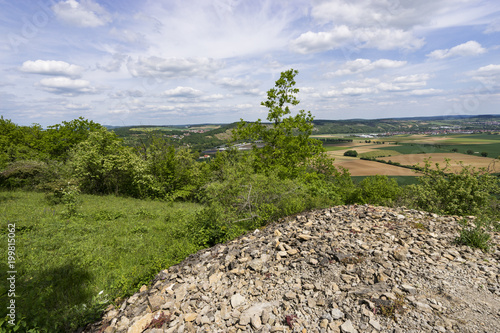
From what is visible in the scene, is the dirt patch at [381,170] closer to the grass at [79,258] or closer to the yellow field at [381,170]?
the yellow field at [381,170]

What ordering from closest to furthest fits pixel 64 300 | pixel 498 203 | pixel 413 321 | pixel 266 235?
pixel 413 321 → pixel 64 300 → pixel 266 235 → pixel 498 203

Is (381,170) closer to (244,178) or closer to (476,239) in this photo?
(244,178)

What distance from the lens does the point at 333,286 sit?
175 inches

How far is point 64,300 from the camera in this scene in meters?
5.25

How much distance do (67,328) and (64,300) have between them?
96 cm

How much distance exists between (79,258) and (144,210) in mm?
6566

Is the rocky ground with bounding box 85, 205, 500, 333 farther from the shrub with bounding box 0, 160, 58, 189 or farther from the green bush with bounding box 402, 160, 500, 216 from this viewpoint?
the shrub with bounding box 0, 160, 58, 189

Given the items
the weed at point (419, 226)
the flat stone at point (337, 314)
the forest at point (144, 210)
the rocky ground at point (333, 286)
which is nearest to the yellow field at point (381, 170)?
the forest at point (144, 210)

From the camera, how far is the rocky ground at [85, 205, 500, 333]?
368 centimetres

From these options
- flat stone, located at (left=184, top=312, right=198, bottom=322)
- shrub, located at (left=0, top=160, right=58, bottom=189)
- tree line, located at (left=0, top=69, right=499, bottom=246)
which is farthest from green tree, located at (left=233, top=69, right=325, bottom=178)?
shrub, located at (left=0, top=160, right=58, bottom=189)

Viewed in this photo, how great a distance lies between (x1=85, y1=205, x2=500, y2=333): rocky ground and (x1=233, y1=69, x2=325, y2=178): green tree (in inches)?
313

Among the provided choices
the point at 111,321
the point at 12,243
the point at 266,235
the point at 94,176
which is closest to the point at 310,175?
the point at 266,235

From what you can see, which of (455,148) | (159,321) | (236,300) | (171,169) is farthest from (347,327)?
(455,148)

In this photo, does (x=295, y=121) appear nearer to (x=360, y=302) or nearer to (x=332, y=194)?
(x=332, y=194)
